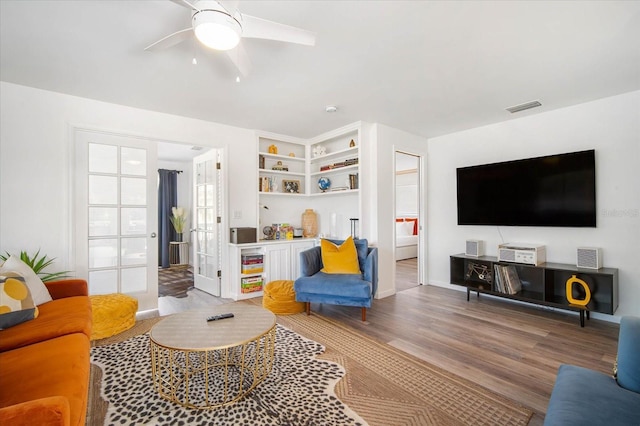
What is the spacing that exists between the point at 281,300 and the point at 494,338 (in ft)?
7.13

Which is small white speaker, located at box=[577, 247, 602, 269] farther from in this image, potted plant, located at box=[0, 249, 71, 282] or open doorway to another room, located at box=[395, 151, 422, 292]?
potted plant, located at box=[0, 249, 71, 282]

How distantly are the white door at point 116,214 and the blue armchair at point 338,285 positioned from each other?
6.21 feet

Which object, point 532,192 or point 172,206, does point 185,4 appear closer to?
point 532,192

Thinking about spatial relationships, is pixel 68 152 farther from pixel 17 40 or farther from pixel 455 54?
pixel 455 54

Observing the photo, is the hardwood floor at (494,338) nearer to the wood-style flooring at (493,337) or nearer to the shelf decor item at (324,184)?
the wood-style flooring at (493,337)

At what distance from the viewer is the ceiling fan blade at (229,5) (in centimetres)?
142

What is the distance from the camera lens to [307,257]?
136 inches

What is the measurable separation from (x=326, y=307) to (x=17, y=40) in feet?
12.0

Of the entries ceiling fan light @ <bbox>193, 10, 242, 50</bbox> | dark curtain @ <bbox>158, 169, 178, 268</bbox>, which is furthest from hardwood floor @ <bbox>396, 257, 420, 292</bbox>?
dark curtain @ <bbox>158, 169, 178, 268</bbox>

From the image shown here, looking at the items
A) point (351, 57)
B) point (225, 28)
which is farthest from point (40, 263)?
point (351, 57)

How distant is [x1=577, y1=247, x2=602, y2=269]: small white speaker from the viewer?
3.01m

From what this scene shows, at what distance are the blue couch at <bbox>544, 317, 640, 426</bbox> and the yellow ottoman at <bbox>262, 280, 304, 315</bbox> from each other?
8.05 feet

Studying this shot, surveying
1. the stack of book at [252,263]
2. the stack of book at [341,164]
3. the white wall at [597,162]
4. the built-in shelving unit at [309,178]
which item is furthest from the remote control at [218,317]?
the white wall at [597,162]

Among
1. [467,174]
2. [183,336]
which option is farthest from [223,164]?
[467,174]
